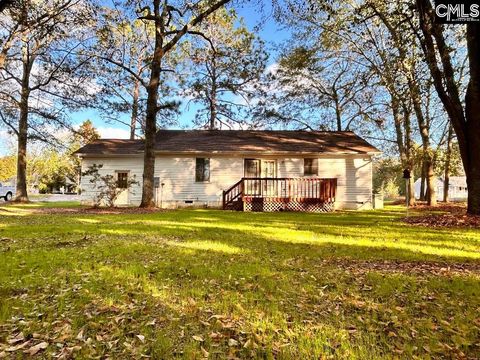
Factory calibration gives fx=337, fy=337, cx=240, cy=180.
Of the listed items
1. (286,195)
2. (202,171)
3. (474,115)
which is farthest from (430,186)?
(202,171)

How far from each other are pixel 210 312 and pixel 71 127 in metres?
19.2

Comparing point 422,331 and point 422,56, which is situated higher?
point 422,56

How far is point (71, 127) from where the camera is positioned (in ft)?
63.0

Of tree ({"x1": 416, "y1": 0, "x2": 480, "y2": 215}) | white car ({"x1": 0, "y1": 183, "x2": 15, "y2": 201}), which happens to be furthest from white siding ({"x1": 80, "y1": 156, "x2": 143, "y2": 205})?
tree ({"x1": 416, "y1": 0, "x2": 480, "y2": 215})

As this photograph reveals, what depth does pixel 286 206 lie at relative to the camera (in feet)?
55.5

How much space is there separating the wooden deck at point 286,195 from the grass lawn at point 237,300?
10.7 metres

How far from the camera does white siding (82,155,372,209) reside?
18.9 meters

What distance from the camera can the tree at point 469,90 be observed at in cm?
1007

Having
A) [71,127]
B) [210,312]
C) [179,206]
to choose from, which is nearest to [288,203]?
Result: [179,206]

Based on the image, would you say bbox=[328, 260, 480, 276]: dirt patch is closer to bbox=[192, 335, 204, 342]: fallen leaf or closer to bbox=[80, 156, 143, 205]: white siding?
bbox=[192, 335, 204, 342]: fallen leaf

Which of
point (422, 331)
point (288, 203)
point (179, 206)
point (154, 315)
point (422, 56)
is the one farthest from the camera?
point (179, 206)

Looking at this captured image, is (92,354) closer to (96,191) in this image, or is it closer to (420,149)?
(96,191)

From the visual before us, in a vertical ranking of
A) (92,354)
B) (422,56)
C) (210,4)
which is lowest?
(92,354)

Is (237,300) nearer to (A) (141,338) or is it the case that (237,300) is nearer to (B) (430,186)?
(A) (141,338)
